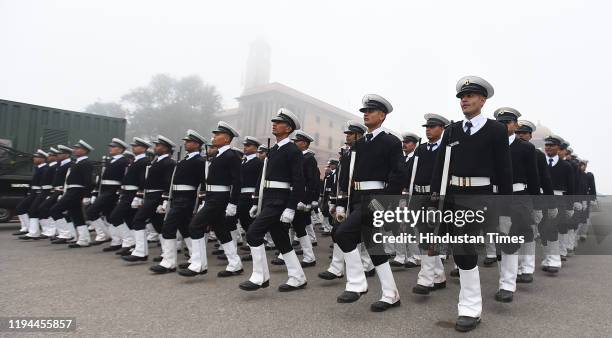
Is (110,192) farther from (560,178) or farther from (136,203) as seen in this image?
(560,178)

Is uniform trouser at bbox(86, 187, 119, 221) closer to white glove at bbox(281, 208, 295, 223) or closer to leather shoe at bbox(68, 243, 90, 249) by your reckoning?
leather shoe at bbox(68, 243, 90, 249)

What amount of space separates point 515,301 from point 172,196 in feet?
16.1

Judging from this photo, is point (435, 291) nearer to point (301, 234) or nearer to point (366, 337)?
point (366, 337)

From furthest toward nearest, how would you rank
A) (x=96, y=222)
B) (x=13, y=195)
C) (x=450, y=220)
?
(x=13, y=195) < (x=96, y=222) < (x=450, y=220)

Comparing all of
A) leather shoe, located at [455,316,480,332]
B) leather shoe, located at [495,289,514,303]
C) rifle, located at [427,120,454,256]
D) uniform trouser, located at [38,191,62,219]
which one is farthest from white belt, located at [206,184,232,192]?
uniform trouser, located at [38,191,62,219]

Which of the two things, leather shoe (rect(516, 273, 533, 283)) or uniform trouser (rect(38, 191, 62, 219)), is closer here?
leather shoe (rect(516, 273, 533, 283))

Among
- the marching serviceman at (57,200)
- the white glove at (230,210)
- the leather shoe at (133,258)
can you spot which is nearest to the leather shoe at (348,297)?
the white glove at (230,210)

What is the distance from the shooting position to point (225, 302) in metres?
4.00

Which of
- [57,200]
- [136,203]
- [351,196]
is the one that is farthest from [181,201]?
[57,200]

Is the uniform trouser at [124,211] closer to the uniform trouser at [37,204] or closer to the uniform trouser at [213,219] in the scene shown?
the uniform trouser at [213,219]

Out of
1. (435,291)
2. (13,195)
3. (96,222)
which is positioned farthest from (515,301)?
(13,195)

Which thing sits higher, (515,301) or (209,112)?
(209,112)

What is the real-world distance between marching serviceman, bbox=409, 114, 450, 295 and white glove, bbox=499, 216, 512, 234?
0.82m

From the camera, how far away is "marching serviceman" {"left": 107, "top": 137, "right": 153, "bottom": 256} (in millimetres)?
6766
